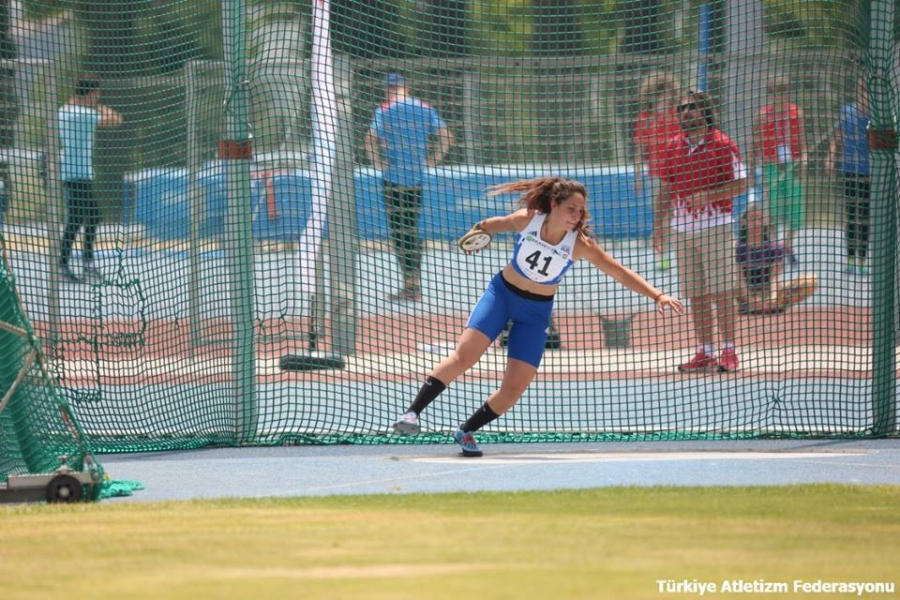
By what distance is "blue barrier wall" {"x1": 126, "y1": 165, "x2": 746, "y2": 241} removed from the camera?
10297 mm

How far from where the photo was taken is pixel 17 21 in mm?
10062

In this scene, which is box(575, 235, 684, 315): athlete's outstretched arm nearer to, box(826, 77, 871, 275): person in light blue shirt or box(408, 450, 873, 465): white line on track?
box(408, 450, 873, 465): white line on track

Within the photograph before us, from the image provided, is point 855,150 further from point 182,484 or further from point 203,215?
point 182,484

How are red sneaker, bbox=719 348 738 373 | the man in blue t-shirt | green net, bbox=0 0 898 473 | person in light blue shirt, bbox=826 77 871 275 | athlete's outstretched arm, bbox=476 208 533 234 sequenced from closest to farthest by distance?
1. athlete's outstretched arm, bbox=476 208 533 234
2. green net, bbox=0 0 898 473
3. person in light blue shirt, bbox=826 77 871 275
4. red sneaker, bbox=719 348 738 373
5. the man in blue t-shirt

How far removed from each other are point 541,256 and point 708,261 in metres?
2.86

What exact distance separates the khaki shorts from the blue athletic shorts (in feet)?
8.89

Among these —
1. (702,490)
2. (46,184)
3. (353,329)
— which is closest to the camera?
(702,490)

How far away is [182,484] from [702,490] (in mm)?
2857

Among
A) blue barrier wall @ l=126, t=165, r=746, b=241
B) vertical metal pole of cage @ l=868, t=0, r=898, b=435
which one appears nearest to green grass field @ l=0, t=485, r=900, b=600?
vertical metal pole of cage @ l=868, t=0, r=898, b=435

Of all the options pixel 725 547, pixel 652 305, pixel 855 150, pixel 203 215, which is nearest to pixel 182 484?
pixel 203 215

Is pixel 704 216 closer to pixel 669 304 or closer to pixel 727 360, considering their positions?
pixel 727 360

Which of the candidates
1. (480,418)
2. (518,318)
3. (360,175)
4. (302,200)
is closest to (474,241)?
(518,318)

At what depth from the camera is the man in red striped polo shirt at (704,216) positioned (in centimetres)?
1055

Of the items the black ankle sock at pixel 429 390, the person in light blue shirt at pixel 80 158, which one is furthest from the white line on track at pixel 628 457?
the person in light blue shirt at pixel 80 158
